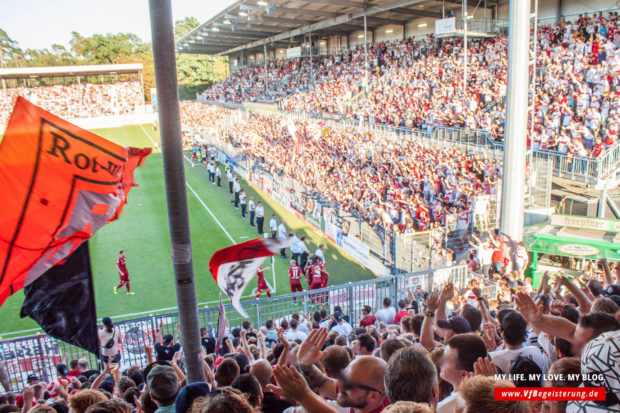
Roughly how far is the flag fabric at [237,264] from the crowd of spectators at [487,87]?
9.09m

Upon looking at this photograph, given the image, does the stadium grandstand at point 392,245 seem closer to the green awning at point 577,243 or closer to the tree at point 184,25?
the green awning at point 577,243

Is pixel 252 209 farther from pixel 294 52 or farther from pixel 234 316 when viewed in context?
pixel 294 52

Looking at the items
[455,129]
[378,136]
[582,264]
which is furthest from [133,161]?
[378,136]

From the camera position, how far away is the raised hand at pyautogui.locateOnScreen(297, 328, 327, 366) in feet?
10.1

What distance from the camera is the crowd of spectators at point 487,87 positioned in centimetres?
1524

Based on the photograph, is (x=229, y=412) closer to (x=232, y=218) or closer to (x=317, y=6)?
(x=232, y=218)

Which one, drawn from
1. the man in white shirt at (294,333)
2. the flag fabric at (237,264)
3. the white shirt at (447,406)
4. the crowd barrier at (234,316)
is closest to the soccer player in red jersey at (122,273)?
the crowd barrier at (234,316)

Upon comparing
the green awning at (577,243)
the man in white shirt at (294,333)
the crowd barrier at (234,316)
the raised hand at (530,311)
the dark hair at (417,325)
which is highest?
the raised hand at (530,311)

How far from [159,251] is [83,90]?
186 ft

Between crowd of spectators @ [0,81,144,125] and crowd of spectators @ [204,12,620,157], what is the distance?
39792 millimetres

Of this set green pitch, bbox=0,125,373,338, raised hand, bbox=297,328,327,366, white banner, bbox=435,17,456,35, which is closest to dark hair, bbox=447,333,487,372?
raised hand, bbox=297,328,327,366

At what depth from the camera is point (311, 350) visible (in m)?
3.08

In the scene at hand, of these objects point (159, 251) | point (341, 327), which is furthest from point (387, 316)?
point (159, 251)

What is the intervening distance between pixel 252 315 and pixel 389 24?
2892 centimetres
